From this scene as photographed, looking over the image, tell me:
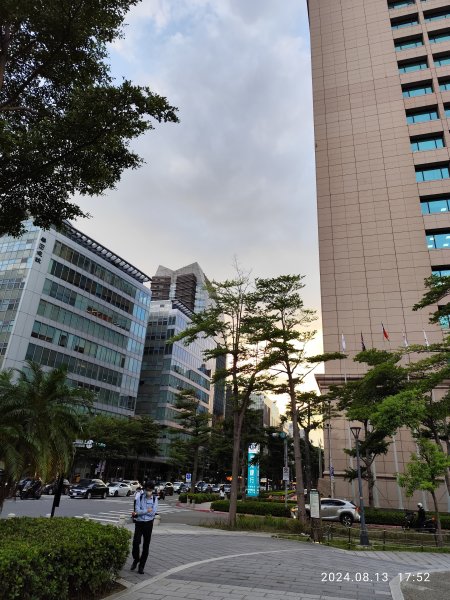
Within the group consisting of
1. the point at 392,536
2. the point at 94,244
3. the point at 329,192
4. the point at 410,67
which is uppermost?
the point at 410,67

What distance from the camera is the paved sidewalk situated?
6.83 metres

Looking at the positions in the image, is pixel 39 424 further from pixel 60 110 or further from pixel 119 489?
pixel 119 489

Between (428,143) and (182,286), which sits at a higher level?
(182,286)

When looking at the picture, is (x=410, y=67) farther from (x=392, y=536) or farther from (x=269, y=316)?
(x=392, y=536)

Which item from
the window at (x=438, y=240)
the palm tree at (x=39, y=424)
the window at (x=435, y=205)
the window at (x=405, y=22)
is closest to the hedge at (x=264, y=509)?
the palm tree at (x=39, y=424)

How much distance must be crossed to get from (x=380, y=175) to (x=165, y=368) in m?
53.3

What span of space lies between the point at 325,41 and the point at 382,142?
655 inches

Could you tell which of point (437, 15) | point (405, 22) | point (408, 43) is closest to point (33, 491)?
point (408, 43)

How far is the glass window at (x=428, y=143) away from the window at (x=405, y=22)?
15274 mm

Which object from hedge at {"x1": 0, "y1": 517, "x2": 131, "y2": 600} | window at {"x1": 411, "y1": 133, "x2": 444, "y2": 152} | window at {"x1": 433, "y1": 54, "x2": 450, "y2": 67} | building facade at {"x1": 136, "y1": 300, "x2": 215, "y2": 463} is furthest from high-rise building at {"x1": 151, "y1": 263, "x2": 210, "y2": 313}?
hedge at {"x1": 0, "y1": 517, "x2": 131, "y2": 600}

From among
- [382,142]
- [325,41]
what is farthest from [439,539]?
[325,41]

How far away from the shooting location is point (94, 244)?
199 ft

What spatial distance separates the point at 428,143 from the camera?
131 feet

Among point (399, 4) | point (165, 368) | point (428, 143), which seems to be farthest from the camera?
point (165, 368)
